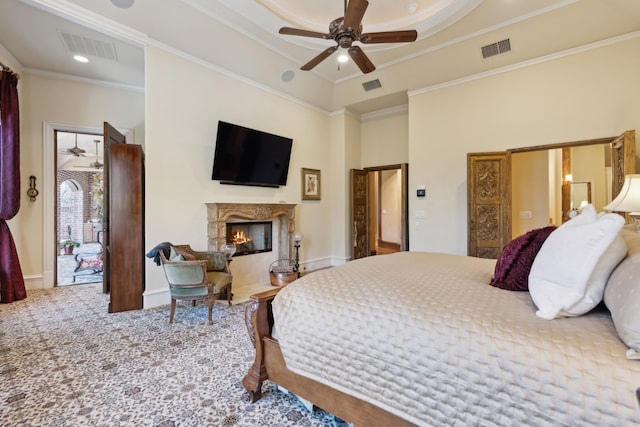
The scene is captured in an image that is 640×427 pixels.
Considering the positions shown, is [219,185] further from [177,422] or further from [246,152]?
[177,422]

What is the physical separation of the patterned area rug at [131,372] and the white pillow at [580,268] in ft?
4.44

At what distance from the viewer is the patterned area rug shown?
1.73 metres

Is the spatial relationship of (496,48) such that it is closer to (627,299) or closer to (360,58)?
(360,58)

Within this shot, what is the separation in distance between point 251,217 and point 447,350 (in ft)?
12.8

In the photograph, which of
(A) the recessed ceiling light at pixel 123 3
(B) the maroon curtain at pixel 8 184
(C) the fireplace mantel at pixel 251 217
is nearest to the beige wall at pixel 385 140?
(C) the fireplace mantel at pixel 251 217

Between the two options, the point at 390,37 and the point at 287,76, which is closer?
the point at 390,37

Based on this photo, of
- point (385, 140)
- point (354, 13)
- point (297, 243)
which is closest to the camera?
point (354, 13)

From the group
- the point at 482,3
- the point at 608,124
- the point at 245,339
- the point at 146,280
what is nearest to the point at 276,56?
the point at 482,3

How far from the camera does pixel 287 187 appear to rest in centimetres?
550

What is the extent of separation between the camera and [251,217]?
4664 mm

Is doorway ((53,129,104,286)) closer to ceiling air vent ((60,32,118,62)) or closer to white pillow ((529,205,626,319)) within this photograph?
ceiling air vent ((60,32,118,62))

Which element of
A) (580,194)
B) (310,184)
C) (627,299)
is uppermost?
(310,184)

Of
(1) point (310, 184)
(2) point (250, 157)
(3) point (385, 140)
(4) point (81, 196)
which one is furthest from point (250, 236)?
(4) point (81, 196)

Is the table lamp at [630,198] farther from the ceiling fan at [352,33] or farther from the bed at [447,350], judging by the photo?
the ceiling fan at [352,33]
